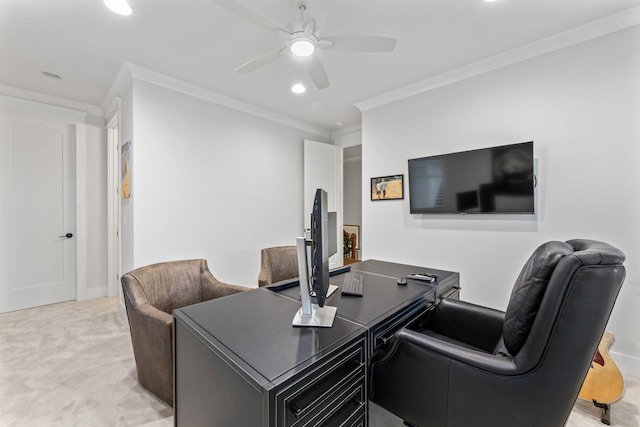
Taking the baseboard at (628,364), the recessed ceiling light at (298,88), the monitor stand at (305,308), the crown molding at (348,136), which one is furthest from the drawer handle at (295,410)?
the crown molding at (348,136)

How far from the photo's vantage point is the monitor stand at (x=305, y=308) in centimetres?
109

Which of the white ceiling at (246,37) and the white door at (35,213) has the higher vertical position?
the white ceiling at (246,37)

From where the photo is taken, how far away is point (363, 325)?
44.8 inches

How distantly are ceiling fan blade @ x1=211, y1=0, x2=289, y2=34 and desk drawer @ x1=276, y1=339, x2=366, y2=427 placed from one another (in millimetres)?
1801

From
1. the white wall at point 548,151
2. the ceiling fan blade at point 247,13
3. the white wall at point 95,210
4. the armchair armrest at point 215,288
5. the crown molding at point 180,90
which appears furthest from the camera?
the white wall at point 95,210

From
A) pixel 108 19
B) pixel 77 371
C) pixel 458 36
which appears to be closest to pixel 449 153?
pixel 458 36

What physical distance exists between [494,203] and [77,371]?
12.2 ft

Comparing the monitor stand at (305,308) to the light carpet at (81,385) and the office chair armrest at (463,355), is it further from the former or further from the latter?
the light carpet at (81,385)

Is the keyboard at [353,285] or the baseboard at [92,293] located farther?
the baseboard at [92,293]

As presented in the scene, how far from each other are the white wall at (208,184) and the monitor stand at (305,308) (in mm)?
2372

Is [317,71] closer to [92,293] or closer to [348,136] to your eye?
[348,136]

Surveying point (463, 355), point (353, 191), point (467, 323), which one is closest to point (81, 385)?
point (463, 355)

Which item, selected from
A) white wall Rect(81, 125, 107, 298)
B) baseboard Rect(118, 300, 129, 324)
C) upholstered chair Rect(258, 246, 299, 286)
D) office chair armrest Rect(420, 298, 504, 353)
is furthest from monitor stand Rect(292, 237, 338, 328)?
white wall Rect(81, 125, 107, 298)

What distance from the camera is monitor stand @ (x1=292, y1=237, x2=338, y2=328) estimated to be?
1086mm
